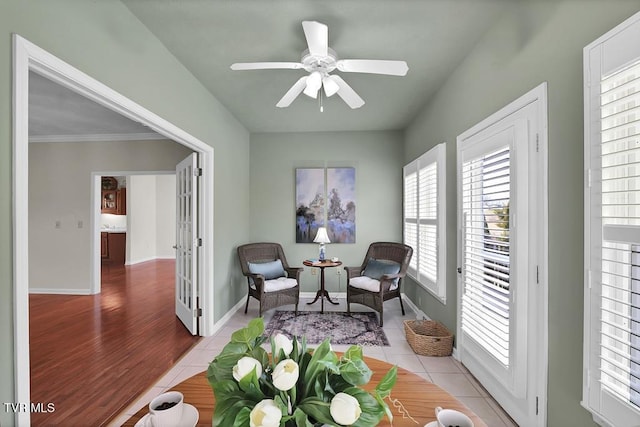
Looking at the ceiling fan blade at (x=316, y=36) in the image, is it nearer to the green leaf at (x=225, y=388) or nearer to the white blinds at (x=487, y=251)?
the white blinds at (x=487, y=251)

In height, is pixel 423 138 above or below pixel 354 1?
below

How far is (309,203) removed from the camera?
464cm

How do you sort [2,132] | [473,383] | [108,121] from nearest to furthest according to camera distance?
[2,132]
[473,383]
[108,121]

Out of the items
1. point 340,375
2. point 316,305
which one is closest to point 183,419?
point 340,375

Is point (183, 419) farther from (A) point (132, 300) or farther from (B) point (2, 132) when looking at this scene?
(A) point (132, 300)

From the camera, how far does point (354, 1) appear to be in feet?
5.90

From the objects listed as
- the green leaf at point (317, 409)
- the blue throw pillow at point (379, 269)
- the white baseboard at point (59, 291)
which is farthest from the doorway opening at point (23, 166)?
the white baseboard at point (59, 291)

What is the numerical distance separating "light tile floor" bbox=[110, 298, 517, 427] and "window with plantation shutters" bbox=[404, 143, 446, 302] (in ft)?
2.09

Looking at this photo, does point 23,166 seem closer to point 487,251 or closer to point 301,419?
point 301,419

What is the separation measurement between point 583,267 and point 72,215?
21.0 ft

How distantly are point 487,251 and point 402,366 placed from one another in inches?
49.9

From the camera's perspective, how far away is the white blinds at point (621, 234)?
3.54 feet

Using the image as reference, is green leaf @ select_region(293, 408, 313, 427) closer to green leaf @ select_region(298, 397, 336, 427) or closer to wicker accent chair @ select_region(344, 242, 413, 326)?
green leaf @ select_region(298, 397, 336, 427)

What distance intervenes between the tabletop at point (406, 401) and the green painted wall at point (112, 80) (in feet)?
2.68
